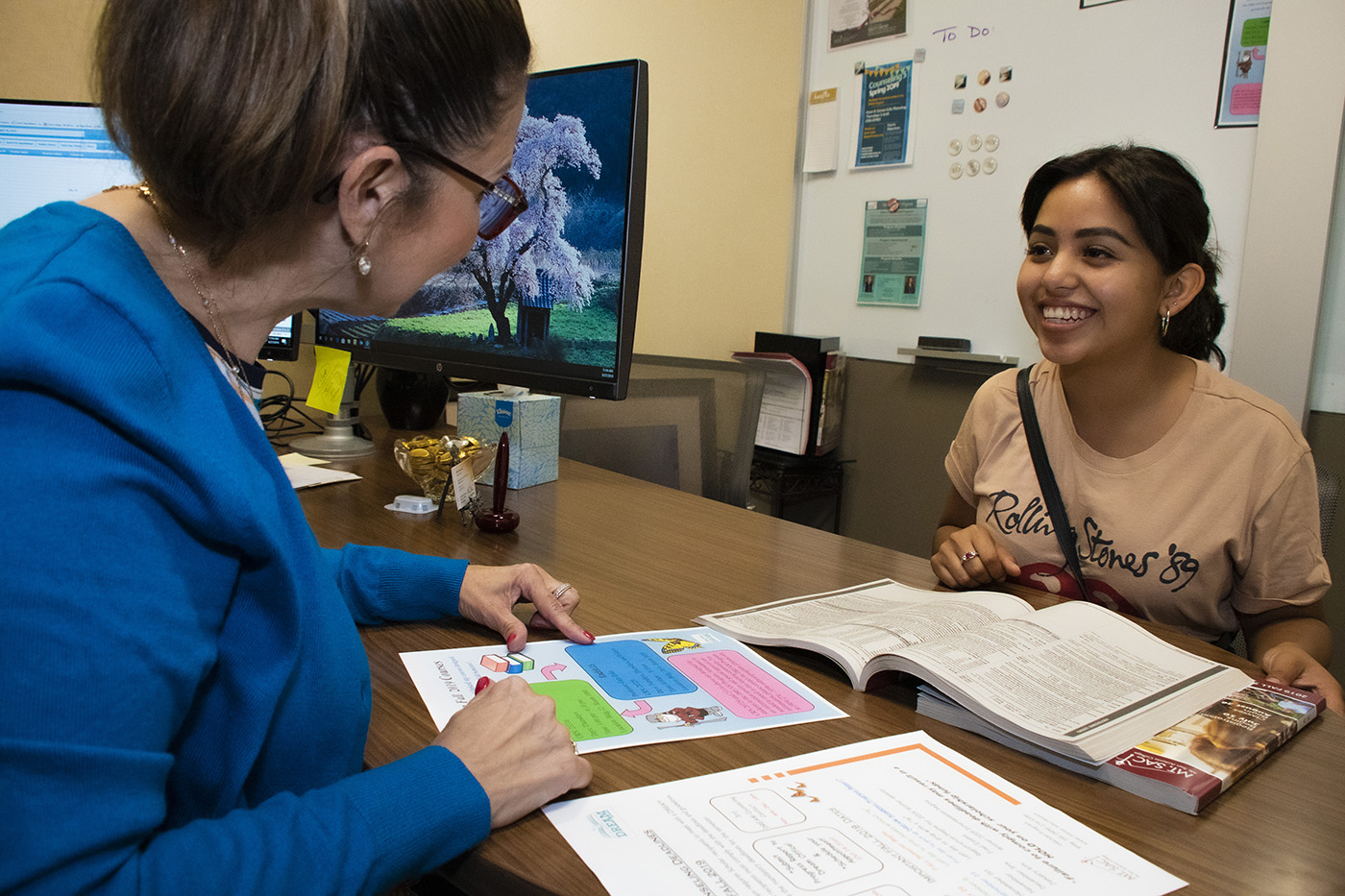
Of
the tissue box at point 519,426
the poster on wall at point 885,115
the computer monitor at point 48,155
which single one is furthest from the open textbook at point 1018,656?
the poster on wall at point 885,115

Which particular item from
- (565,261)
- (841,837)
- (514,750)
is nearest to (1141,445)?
(565,261)

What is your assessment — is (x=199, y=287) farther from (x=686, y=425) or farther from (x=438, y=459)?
(x=686, y=425)

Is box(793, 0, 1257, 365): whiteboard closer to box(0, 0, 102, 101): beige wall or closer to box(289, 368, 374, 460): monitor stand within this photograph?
box(289, 368, 374, 460): monitor stand

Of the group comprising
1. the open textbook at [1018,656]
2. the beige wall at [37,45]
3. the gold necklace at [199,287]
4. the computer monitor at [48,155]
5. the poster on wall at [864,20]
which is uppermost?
the poster on wall at [864,20]

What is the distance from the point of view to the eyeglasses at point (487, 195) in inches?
22.4

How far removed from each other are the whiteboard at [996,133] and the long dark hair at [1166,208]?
2.53ft

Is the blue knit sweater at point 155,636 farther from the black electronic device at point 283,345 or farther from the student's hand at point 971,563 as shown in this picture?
the black electronic device at point 283,345

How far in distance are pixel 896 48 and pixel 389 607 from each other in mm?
2531

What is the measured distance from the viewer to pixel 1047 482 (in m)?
1.41

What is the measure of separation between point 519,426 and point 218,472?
40.3 inches

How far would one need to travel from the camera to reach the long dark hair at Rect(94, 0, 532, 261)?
488 millimetres

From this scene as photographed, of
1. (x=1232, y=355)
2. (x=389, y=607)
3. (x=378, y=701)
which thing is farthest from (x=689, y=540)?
(x=1232, y=355)

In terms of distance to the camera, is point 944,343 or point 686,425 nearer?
point 686,425

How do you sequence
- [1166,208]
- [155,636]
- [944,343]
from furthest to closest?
[944,343] → [1166,208] → [155,636]
